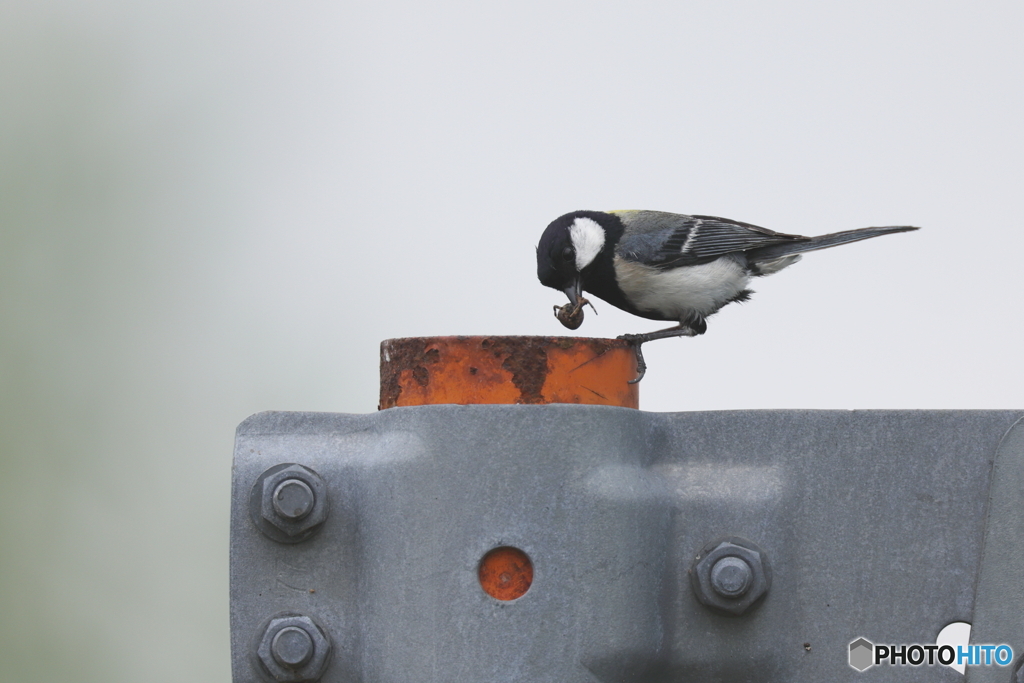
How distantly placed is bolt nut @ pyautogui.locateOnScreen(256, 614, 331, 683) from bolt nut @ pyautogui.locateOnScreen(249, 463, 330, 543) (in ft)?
0.43

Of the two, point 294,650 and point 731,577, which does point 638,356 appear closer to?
point 731,577

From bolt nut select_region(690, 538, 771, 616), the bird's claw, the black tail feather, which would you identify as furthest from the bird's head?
bolt nut select_region(690, 538, 771, 616)

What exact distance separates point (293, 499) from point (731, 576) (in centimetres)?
69

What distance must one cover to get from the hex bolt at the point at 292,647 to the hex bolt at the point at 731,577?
63cm

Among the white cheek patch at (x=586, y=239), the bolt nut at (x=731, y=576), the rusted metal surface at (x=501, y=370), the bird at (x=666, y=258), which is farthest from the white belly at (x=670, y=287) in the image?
the bolt nut at (x=731, y=576)

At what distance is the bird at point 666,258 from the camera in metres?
3.80

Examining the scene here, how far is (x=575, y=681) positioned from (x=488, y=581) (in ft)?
0.63

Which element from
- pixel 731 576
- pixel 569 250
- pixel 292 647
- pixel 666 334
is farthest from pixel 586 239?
pixel 292 647

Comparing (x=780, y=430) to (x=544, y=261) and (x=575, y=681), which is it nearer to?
(x=575, y=681)

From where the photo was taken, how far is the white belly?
4020mm

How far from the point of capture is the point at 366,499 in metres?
1.65

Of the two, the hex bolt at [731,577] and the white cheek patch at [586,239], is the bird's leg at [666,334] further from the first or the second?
the hex bolt at [731,577]

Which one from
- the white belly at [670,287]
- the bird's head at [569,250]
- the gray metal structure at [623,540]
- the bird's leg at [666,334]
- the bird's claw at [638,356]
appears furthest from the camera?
the white belly at [670,287]

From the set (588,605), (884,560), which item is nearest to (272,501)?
(588,605)
